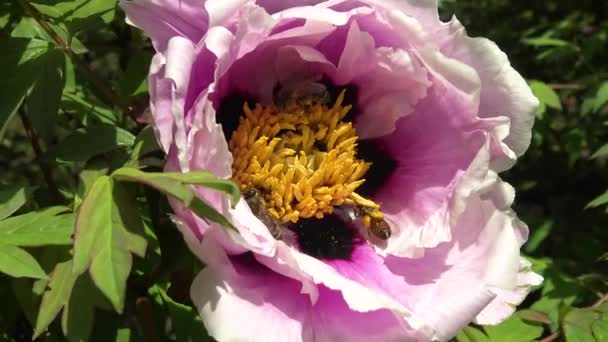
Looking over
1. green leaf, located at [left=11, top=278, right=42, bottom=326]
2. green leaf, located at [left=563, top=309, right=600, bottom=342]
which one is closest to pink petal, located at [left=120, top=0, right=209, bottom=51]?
green leaf, located at [left=11, top=278, right=42, bottom=326]

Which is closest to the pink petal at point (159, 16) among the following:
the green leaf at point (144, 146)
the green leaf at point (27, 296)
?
the green leaf at point (144, 146)

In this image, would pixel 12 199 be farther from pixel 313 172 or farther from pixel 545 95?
pixel 545 95

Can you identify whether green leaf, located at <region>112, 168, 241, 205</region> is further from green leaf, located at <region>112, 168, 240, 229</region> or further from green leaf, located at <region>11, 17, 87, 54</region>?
green leaf, located at <region>11, 17, 87, 54</region>

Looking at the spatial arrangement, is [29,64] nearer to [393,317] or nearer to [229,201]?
[229,201]

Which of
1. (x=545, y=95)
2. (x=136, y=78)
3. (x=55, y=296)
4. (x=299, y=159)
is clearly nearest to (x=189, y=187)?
(x=55, y=296)

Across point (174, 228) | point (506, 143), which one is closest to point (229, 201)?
point (174, 228)

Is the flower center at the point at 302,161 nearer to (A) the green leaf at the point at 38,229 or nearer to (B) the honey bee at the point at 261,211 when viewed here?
(B) the honey bee at the point at 261,211
